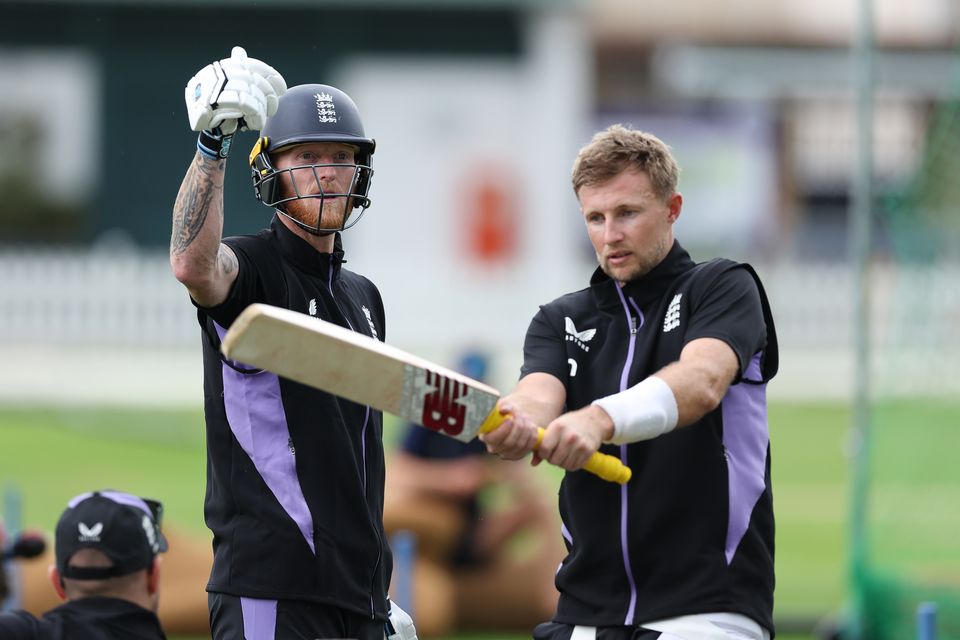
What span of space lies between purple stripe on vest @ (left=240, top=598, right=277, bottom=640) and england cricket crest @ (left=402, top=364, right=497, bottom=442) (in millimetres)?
715

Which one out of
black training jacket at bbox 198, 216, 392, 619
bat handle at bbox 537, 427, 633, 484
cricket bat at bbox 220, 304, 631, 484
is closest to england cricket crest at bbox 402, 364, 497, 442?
cricket bat at bbox 220, 304, 631, 484

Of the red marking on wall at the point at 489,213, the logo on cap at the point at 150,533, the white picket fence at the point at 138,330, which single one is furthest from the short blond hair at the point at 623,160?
the red marking on wall at the point at 489,213

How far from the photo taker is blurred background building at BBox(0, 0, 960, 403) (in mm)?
20531

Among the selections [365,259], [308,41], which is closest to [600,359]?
[365,259]

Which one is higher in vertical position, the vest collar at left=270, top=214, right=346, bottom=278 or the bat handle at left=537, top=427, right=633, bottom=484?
the vest collar at left=270, top=214, right=346, bottom=278

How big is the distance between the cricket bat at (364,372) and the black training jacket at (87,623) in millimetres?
1158

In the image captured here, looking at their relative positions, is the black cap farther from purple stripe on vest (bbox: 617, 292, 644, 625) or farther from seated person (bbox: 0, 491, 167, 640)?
purple stripe on vest (bbox: 617, 292, 644, 625)

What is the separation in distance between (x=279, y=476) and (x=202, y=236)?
2.20 ft

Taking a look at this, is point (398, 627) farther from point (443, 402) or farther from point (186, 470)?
point (186, 470)

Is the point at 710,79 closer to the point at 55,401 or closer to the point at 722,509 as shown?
the point at 55,401

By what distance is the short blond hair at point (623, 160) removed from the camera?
4156 mm

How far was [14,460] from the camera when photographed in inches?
571

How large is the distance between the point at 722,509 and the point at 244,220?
18472 mm

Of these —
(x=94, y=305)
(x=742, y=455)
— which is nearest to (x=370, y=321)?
(x=742, y=455)
